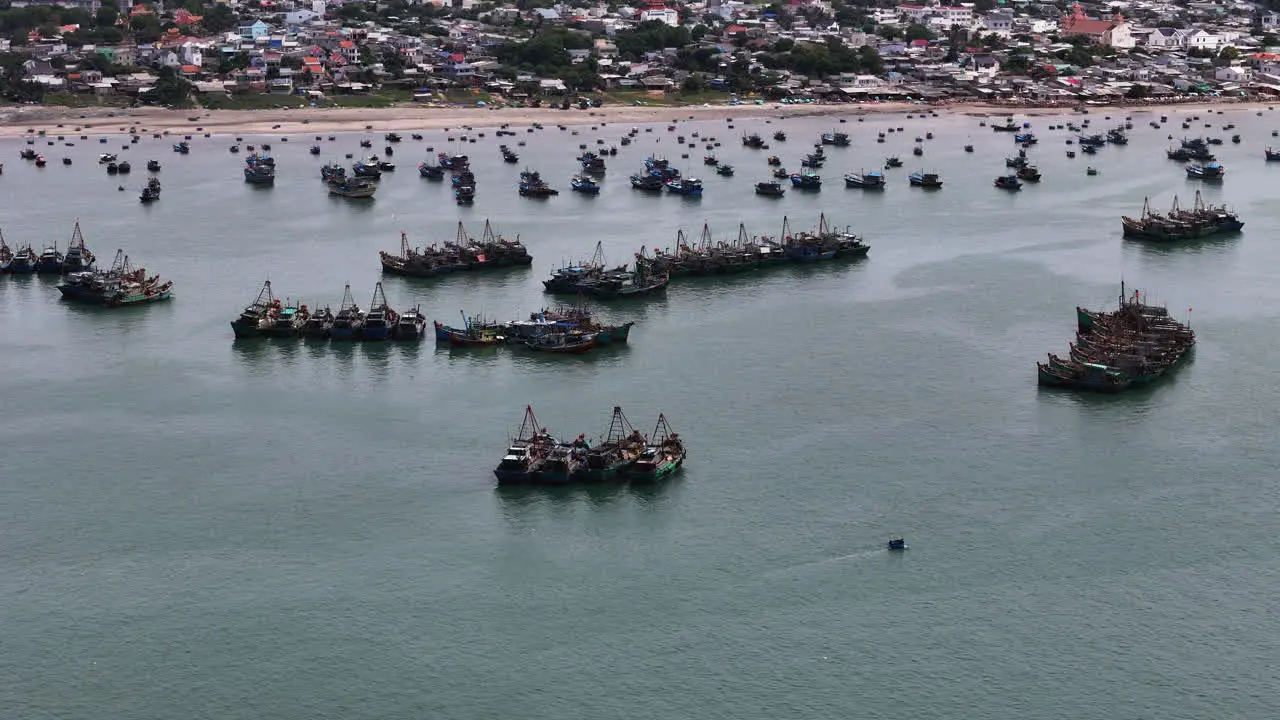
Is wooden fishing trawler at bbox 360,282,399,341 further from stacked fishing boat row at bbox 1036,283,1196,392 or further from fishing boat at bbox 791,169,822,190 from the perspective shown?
fishing boat at bbox 791,169,822,190

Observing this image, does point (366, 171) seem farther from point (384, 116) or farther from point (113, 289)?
point (113, 289)

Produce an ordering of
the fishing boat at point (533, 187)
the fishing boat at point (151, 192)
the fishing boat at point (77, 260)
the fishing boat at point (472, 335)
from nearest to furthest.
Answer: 1. the fishing boat at point (472, 335)
2. the fishing boat at point (77, 260)
3. the fishing boat at point (151, 192)
4. the fishing boat at point (533, 187)

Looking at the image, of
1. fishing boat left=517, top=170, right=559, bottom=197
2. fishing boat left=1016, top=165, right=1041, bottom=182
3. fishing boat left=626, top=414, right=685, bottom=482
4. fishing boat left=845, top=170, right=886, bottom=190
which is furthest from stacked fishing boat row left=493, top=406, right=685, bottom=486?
fishing boat left=1016, top=165, right=1041, bottom=182

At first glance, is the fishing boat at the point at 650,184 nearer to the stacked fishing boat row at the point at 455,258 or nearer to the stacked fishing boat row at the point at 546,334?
the stacked fishing boat row at the point at 455,258

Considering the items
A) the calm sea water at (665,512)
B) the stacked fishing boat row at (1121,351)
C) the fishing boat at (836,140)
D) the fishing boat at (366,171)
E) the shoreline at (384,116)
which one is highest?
the shoreline at (384,116)

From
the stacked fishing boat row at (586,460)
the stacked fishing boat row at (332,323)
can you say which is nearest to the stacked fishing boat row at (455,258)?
the stacked fishing boat row at (332,323)

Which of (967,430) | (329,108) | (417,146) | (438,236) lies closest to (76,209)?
(438,236)

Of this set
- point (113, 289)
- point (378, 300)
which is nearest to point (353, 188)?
point (113, 289)
